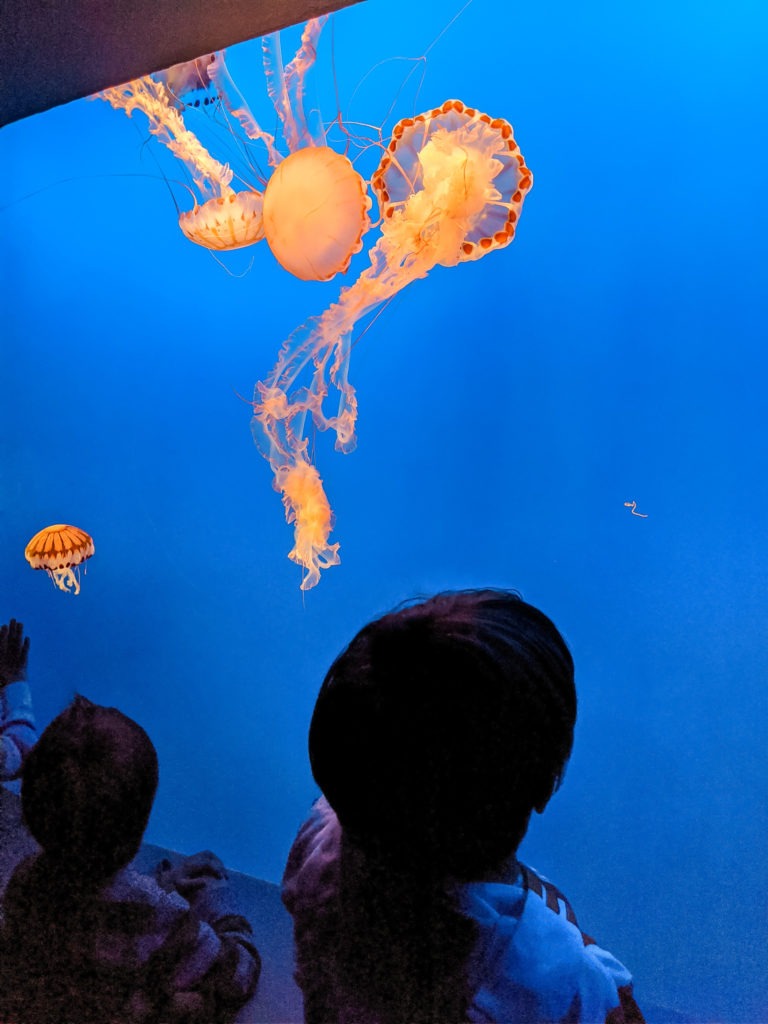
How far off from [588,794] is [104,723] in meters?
1.29

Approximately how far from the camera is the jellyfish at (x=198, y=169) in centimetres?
212

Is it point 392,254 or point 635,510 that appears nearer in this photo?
point 635,510

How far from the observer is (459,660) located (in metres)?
1.36

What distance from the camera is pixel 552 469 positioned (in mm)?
1756

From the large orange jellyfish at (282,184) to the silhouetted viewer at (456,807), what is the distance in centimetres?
100

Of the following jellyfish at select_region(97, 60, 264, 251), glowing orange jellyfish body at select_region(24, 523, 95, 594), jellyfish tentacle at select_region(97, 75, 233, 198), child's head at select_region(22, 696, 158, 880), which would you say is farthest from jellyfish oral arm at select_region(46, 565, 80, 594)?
jellyfish tentacle at select_region(97, 75, 233, 198)

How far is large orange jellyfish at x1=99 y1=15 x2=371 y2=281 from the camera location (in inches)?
77.2

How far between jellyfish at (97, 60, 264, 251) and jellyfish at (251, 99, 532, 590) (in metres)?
0.37

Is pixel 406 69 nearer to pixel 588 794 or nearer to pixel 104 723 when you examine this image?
pixel 588 794

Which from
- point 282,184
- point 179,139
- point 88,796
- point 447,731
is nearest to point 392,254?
point 282,184

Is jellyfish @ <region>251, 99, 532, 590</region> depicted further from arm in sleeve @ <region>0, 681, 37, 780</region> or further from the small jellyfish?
arm in sleeve @ <region>0, 681, 37, 780</region>

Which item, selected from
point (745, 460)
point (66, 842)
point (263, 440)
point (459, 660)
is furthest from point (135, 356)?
point (745, 460)

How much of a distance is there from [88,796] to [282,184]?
1581 mm

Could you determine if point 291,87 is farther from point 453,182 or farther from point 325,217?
point 453,182
